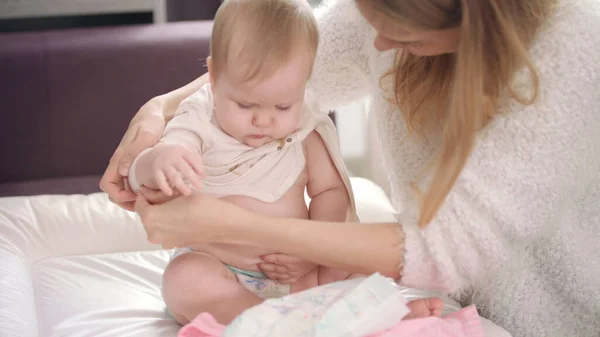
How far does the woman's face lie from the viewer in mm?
1038

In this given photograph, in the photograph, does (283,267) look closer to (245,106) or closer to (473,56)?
(245,106)

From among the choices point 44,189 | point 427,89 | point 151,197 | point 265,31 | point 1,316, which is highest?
point 265,31

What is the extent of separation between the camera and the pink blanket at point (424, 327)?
102 cm

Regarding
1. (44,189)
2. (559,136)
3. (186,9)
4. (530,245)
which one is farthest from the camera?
(186,9)

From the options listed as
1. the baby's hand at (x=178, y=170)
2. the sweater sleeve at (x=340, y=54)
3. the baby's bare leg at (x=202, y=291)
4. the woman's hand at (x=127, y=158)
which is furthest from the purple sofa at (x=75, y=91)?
the baby's hand at (x=178, y=170)

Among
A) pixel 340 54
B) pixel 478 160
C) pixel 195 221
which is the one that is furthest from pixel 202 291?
pixel 340 54

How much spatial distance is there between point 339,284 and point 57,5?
175cm

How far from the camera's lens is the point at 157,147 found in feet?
3.71

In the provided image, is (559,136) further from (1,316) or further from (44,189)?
(44,189)

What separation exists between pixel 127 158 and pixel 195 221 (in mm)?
218

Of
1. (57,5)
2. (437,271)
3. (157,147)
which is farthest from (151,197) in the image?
(57,5)

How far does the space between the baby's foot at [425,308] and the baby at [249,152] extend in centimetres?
15

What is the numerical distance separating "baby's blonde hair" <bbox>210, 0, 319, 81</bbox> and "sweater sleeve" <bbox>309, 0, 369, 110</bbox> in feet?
1.05

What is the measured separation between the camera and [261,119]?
3.82 feet
